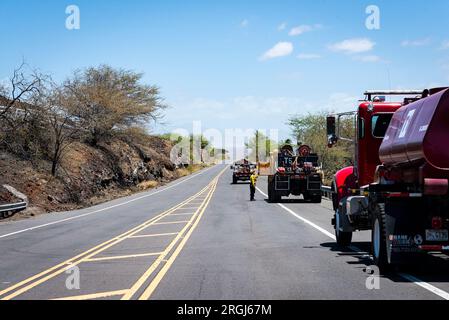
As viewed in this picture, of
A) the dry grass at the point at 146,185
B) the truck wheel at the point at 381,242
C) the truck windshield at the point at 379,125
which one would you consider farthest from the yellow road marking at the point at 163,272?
the dry grass at the point at 146,185

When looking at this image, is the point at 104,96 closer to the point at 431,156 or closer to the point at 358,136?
the point at 358,136

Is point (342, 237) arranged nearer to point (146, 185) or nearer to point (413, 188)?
point (413, 188)

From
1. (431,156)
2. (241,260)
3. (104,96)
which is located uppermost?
(104,96)

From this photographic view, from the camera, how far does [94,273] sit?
1096 centimetres

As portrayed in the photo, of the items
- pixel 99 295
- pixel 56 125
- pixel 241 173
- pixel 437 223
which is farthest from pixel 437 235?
pixel 241 173

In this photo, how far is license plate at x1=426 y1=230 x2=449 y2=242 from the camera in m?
9.77

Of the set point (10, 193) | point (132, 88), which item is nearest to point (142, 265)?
point (10, 193)

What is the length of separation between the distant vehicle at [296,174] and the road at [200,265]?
12.9 m

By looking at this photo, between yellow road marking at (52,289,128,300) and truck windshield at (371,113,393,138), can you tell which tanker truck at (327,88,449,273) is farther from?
yellow road marking at (52,289,128,300)

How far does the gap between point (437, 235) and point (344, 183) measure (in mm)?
5397

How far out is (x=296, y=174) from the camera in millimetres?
33969

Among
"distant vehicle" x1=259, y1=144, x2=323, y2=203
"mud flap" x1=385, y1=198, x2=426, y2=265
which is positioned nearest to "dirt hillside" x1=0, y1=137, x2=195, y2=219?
"distant vehicle" x1=259, y1=144, x2=323, y2=203

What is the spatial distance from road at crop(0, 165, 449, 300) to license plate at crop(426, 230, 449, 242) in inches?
25.3
